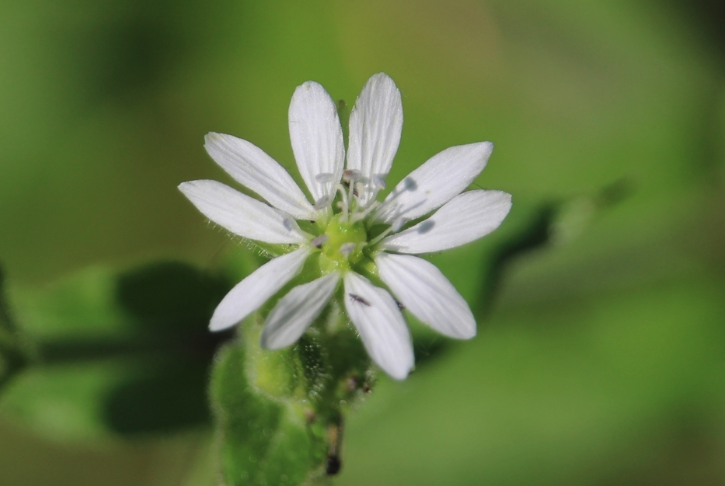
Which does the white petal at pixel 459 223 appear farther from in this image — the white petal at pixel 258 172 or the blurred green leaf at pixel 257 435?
the blurred green leaf at pixel 257 435

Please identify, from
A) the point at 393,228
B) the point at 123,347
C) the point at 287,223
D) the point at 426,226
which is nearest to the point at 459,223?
the point at 426,226

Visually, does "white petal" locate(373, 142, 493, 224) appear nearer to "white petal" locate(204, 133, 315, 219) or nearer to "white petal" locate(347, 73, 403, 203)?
"white petal" locate(347, 73, 403, 203)

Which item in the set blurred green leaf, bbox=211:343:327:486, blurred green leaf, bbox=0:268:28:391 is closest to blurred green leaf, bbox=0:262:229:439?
blurred green leaf, bbox=0:268:28:391

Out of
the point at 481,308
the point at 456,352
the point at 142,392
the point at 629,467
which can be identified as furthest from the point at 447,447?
the point at 142,392

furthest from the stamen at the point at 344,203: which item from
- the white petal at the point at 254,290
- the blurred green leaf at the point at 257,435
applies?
the blurred green leaf at the point at 257,435

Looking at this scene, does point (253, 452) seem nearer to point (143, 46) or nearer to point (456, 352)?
point (456, 352)

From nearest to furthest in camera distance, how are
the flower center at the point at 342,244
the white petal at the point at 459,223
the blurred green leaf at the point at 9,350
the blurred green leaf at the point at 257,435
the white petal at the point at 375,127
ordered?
the white petal at the point at 459,223, the white petal at the point at 375,127, the flower center at the point at 342,244, the blurred green leaf at the point at 257,435, the blurred green leaf at the point at 9,350
